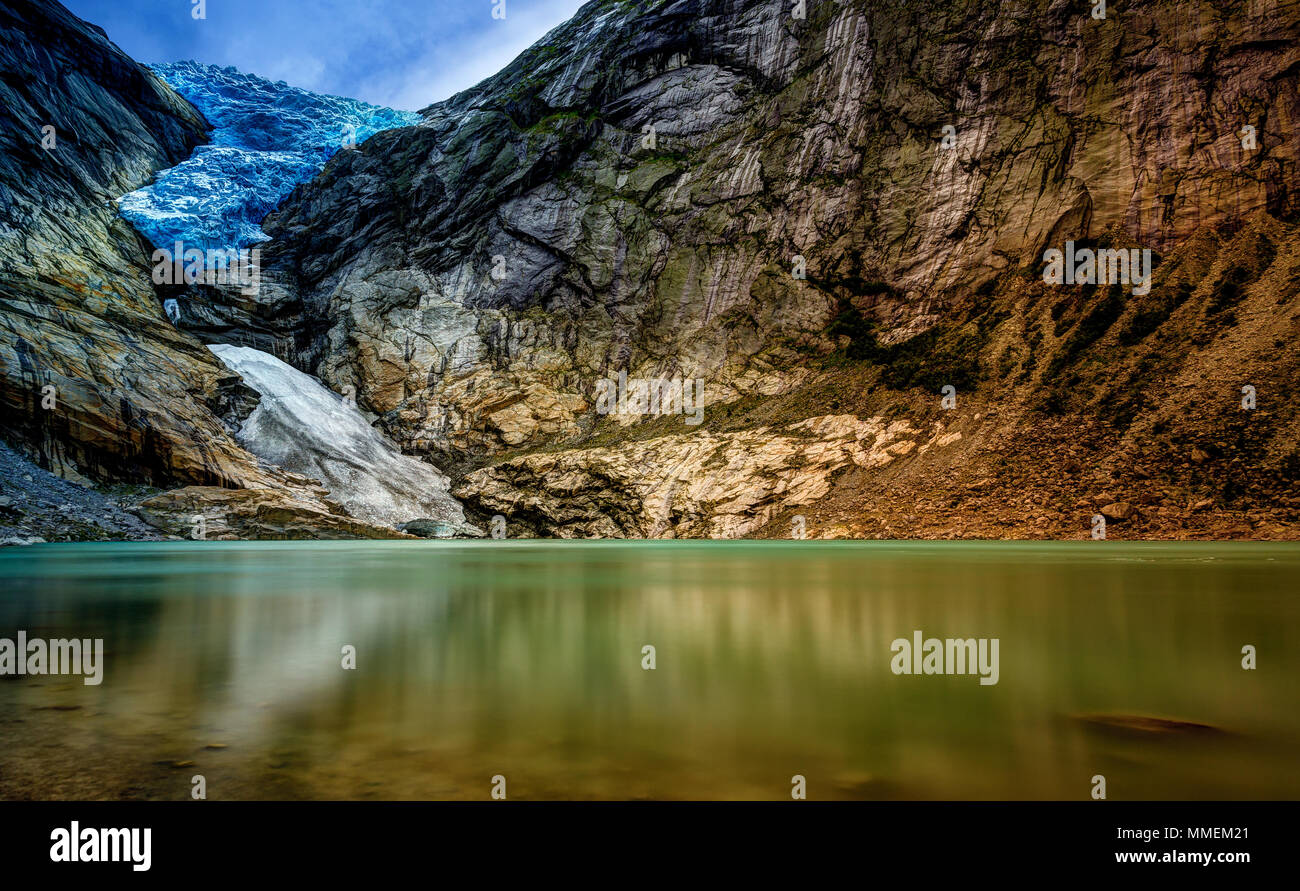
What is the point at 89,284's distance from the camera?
168 feet

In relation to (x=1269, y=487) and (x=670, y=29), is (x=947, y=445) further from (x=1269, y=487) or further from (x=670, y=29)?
(x=670, y=29)

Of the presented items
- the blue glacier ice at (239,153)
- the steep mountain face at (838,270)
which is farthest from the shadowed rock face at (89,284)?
the steep mountain face at (838,270)

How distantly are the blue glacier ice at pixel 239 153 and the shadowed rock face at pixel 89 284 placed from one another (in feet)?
10.1

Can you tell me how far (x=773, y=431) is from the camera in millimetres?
44812

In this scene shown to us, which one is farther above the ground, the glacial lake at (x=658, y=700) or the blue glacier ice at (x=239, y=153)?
the blue glacier ice at (x=239, y=153)

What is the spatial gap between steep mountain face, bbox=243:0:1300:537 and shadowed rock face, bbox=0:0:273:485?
43.9 ft

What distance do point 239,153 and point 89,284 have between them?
111ft

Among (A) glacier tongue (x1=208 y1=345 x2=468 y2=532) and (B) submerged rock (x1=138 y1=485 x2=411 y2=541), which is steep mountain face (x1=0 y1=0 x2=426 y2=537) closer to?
(B) submerged rock (x1=138 y1=485 x2=411 y2=541)

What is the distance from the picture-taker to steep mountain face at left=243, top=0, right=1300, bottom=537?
3456cm

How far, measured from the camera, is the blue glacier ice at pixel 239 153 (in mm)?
65938

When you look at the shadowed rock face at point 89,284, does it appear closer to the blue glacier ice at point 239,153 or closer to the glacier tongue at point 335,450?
the blue glacier ice at point 239,153
